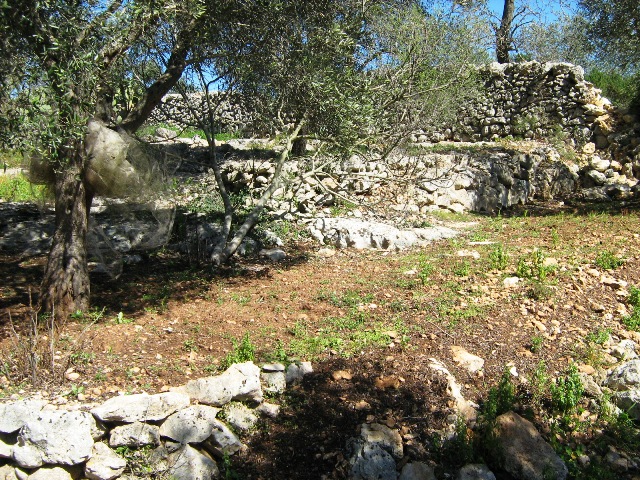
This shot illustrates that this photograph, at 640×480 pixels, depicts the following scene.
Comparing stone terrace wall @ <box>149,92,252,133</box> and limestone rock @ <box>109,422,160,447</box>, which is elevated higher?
stone terrace wall @ <box>149,92,252,133</box>

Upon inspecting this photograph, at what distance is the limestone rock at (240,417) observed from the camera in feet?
15.6

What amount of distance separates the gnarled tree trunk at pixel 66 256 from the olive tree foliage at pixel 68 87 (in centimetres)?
1

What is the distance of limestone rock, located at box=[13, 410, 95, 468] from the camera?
13.7 feet

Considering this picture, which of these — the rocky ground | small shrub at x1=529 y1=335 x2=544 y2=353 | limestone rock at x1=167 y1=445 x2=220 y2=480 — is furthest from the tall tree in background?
limestone rock at x1=167 y1=445 x2=220 y2=480

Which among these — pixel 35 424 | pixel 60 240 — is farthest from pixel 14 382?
pixel 60 240

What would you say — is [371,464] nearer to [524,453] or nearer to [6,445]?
[524,453]

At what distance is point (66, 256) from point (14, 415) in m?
2.15

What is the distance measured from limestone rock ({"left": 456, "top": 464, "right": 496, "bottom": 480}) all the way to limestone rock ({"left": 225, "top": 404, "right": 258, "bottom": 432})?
1.69m

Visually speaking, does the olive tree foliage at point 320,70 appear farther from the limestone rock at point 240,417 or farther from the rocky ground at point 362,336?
the limestone rock at point 240,417

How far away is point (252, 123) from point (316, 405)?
5094 millimetres

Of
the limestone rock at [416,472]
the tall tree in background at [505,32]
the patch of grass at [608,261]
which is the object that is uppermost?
the tall tree in background at [505,32]

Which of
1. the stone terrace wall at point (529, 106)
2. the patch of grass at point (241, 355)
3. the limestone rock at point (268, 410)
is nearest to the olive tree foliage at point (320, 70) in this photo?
the patch of grass at point (241, 355)

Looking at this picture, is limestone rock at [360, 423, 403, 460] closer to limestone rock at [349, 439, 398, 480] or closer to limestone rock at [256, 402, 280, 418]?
limestone rock at [349, 439, 398, 480]

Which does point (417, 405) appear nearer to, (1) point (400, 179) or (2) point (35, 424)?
(2) point (35, 424)
